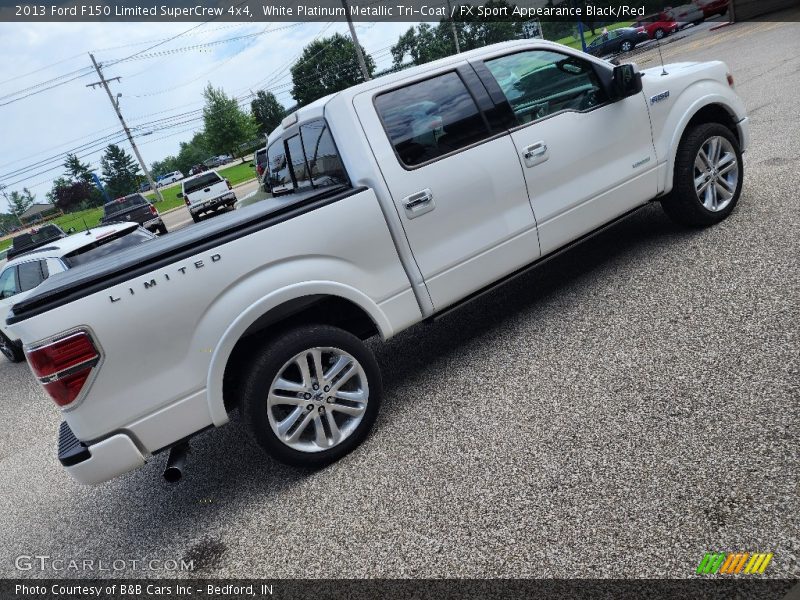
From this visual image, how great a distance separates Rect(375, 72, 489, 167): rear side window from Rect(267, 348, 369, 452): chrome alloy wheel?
1342 millimetres

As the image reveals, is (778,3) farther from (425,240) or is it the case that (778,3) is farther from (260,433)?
(260,433)

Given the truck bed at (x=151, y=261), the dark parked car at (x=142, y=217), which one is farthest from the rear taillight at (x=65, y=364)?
the dark parked car at (x=142, y=217)

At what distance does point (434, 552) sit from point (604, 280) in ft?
9.51

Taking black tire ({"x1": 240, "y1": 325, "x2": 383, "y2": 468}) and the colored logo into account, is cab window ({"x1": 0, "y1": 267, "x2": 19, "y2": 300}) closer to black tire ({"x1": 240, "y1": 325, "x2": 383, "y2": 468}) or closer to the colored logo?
black tire ({"x1": 240, "y1": 325, "x2": 383, "y2": 468})

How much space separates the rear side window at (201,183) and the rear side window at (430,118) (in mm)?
19092

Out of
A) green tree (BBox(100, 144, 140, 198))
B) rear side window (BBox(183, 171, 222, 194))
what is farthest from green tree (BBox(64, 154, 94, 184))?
rear side window (BBox(183, 171, 222, 194))

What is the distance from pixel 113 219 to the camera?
17656 millimetres

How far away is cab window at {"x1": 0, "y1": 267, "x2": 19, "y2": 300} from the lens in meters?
8.44

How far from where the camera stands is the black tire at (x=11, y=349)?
28.7 feet

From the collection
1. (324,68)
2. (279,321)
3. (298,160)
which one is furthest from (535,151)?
(324,68)

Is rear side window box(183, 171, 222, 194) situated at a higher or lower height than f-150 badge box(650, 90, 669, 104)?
higher

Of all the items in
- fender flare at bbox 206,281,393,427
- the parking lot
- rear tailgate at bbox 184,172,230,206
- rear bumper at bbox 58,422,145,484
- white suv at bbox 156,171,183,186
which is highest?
white suv at bbox 156,171,183,186

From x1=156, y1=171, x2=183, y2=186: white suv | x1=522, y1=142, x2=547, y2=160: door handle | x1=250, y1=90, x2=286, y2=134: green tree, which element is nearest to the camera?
x1=522, y1=142, x2=547, y2=160: door handle

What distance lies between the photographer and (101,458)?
2.65 m
